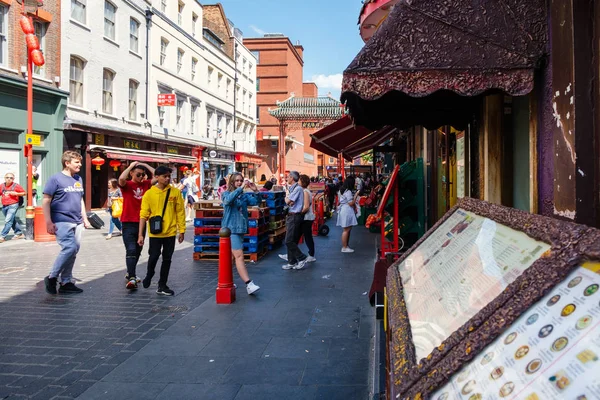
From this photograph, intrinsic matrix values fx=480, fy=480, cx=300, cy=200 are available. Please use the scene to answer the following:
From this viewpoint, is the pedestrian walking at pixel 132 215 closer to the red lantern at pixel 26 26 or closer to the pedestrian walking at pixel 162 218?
the pedestrian walking at pixel 162 218

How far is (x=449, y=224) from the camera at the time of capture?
9.83 feet

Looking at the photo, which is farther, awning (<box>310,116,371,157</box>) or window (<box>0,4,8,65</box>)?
window (<box>0,4,8,65</box>)

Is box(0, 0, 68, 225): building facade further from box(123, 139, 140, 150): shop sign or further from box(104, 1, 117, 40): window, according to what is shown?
box(123, 139, 140, 150): shop sign

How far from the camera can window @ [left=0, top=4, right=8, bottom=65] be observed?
53.9ft

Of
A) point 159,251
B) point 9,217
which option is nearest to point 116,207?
point 9,217

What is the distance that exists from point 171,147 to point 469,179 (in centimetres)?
2584

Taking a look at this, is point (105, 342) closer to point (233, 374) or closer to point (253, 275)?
point (233, 374)

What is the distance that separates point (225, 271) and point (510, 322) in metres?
5.21

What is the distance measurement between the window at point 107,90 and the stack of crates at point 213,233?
562 inches

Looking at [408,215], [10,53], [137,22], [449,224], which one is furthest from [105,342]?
[137,22]

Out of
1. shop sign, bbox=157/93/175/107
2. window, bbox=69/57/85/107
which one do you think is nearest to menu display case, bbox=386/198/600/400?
window, bbox=69/57/85/107

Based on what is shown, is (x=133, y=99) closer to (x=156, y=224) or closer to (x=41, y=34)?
(x=41, y=34)

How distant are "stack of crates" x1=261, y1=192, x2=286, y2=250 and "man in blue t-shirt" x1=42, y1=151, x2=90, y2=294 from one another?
501cm

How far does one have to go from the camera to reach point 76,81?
792 inches
